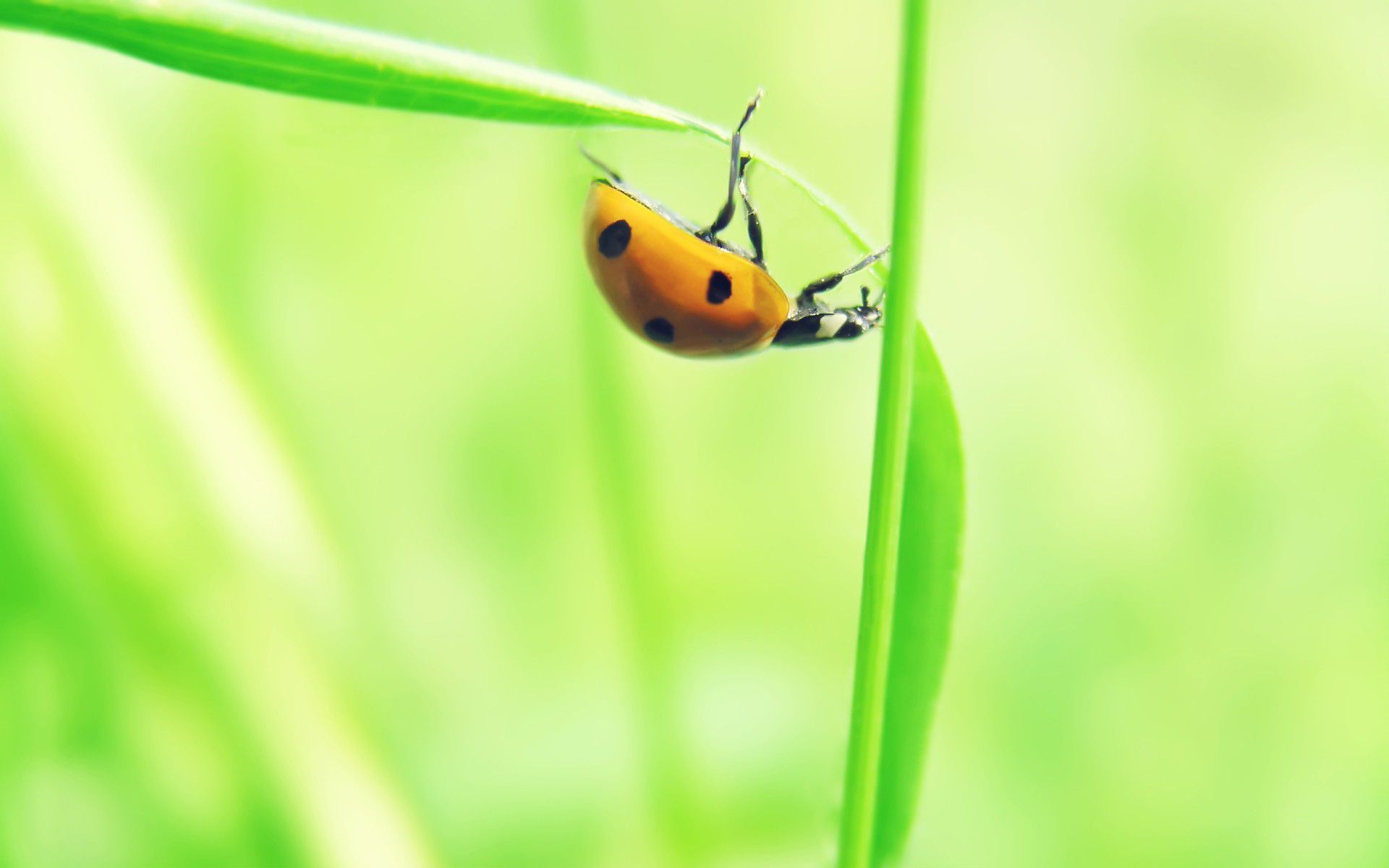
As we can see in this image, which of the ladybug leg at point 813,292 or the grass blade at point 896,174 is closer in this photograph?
the grass blade at point 896,174

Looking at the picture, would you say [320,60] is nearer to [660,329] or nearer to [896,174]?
[896,174]

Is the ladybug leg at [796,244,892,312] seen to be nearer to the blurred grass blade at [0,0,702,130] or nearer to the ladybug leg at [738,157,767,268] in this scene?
the ladybug leg at [738,157,767,268]

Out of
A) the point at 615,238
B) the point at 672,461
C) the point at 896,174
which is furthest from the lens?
the point at 672,461

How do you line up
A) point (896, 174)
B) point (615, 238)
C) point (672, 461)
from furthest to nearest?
point (672, 461), point (615, 238), point (896, 174)

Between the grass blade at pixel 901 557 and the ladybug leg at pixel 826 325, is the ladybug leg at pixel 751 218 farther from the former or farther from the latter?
the grass blade at pixel 901 557

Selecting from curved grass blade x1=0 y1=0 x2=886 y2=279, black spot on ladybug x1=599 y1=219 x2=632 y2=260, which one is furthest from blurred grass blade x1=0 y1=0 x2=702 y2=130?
black spot on ladybug x1=599 y1=219 x2=632 y2=260

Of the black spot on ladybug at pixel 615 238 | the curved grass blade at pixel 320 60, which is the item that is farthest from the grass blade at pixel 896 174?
the black spot on ladybug at pixel 615 238

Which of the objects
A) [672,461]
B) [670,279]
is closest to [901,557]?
[670,279]
